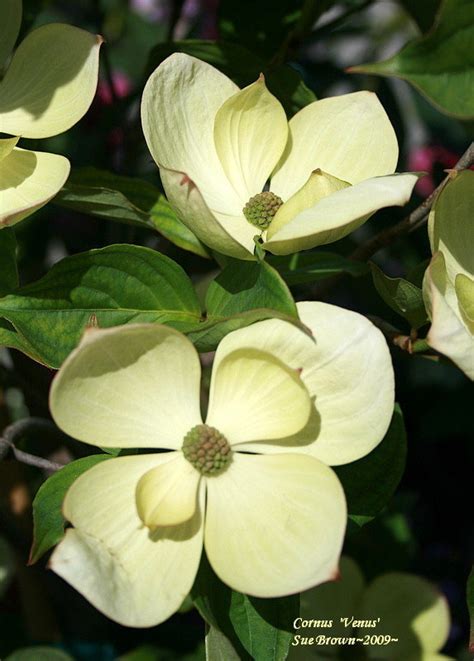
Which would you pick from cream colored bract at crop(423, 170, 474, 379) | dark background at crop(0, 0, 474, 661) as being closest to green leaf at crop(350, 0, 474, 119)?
cream colored bract at crop(423, 170, 474, 379)

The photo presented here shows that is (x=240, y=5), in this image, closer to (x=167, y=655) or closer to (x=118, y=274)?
(x=118, y=274)

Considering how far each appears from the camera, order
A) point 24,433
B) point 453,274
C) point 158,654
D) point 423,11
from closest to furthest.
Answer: point 453,274
point 24,433
point 423,11
point 158,654

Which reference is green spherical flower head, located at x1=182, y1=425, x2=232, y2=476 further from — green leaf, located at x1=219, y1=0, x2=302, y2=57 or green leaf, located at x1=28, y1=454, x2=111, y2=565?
green leaf, located at x1=219, y1=0, x2=302, y2=57

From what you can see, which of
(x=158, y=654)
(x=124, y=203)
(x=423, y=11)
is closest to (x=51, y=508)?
(x=124, y=203)

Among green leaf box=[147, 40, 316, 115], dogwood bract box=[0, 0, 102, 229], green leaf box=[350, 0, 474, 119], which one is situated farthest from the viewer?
green leaf box=[147, 40, 316, 115]

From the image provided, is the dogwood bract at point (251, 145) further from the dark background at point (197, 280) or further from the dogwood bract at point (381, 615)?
the dogwood bract at point (381, 615)

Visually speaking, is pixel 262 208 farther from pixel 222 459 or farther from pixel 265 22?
pixel 265 22

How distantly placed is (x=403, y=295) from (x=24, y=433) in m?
0.33

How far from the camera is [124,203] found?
616 millimetres

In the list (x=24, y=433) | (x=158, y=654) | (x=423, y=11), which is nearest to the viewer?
(x=24, y=433)

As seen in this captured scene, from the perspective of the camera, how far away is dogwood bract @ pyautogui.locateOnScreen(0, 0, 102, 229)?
1.93 ft

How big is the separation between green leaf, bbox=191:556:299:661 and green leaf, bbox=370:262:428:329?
0.20 m

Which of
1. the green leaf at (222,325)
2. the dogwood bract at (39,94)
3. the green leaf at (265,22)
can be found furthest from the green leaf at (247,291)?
the green leaf at (265,22)

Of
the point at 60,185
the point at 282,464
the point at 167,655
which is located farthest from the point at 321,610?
the point at 60,185
